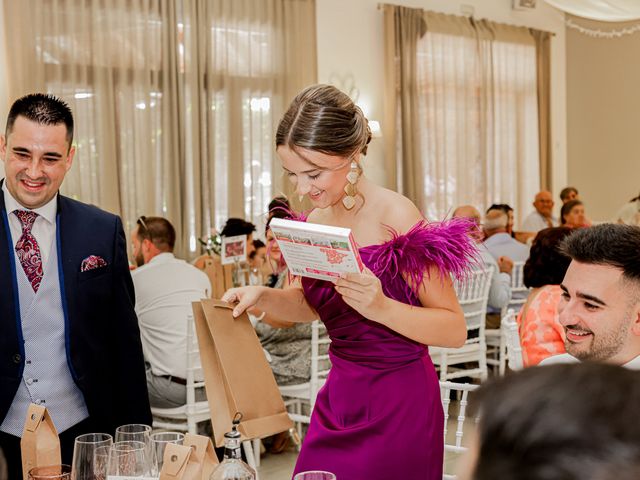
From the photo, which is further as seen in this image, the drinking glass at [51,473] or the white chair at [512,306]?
the white chair at [512,306]

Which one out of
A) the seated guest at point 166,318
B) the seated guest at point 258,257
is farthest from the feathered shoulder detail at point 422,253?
the seated guest at point 258,257

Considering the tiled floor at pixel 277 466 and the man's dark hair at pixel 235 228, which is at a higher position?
the man's dark hair at pixel 235 228

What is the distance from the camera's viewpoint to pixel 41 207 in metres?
2.18

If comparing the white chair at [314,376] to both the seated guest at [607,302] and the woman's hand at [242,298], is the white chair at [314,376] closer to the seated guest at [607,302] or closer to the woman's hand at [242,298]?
the woman's hand at [242,298]

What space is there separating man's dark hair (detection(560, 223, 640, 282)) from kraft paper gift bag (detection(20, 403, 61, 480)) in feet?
4.20

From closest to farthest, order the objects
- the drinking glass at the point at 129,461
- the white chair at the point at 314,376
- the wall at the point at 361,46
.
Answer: the drinking glass at the point at 129,461
the white chair at the point at 314,376
the wall at the point at 361,46

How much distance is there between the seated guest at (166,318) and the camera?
13.5 ft

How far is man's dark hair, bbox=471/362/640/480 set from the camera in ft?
1.88

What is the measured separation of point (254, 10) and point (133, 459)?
6.68 m

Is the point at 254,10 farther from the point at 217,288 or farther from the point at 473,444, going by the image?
the point at 473,444

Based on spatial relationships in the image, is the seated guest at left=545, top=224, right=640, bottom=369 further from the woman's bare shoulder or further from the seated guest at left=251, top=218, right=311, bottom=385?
the seated guest at left=251, top=218, right=311, bottom=385

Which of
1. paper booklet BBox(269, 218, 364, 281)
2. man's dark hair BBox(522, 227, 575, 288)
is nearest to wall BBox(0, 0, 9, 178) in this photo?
man's dark hair BBox(522, 227, 575, 288)

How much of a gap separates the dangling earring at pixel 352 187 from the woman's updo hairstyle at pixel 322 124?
0.06m

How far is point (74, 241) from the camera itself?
2193mm
